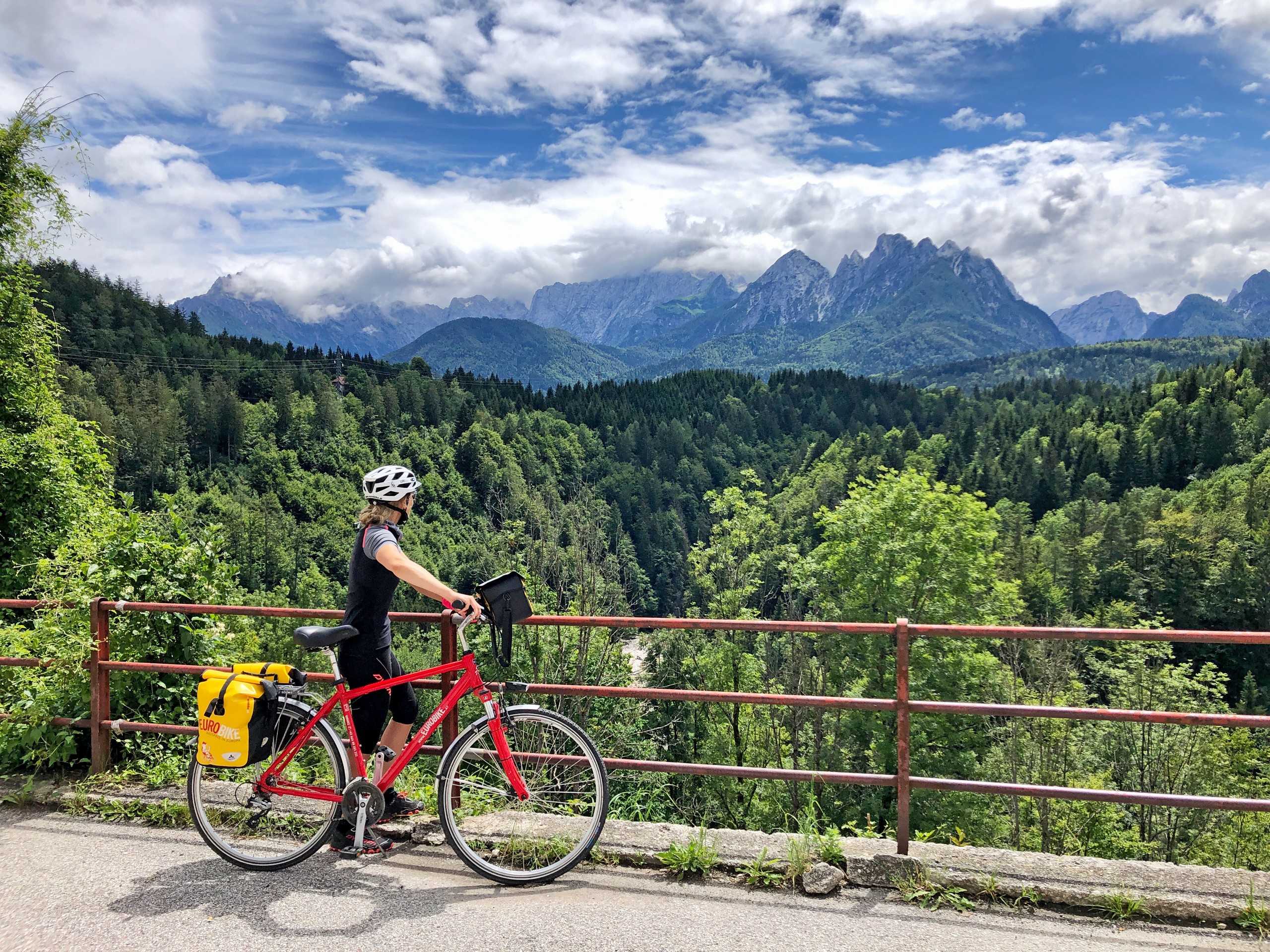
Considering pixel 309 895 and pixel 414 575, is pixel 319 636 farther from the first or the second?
pixel 309 895

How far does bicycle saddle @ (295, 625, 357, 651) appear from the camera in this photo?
3959 mm

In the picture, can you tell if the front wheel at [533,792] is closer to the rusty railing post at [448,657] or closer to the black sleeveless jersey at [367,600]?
the rusty railing post at [448,657]

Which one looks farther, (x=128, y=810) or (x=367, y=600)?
(x=128, y=810)

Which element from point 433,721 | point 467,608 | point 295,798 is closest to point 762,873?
point 433,721

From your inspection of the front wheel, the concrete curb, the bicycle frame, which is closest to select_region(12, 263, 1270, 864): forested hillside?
the concrete curb

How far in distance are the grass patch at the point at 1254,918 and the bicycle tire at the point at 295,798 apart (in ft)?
14.3

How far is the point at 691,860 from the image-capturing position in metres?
4.20

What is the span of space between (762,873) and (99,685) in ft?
14.7

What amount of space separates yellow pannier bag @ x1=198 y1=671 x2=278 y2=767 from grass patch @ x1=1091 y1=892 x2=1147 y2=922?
4200mm

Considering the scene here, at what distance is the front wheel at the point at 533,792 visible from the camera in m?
4.14

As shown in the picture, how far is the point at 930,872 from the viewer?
13.4ft

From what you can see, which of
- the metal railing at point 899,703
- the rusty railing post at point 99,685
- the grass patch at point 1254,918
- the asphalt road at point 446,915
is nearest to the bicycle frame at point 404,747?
the metal railing at point 899,703

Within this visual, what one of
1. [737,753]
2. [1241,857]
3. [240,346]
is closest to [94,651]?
[737,753]

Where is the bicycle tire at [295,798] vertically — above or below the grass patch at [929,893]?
above
